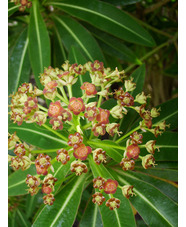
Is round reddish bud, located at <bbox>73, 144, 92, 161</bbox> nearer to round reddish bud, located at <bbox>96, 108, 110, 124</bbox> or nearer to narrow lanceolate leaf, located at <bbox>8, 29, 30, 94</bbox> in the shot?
round reddish bud, located at <bbox>96, 108, 110, 124</bbox>

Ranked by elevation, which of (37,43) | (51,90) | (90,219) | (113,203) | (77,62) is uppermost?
(37,43)

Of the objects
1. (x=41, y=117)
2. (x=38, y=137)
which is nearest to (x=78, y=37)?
(x=38, y=137)

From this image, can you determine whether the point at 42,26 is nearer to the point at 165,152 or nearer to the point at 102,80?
the point at 102,80

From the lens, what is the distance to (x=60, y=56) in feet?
5.25

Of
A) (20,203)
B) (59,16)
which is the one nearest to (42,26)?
(59,16)

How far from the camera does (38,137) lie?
1.16 meters

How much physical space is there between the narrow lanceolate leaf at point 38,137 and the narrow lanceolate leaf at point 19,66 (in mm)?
299

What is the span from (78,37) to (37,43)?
219 millimetres

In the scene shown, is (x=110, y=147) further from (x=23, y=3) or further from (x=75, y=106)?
(x=23, y=3)

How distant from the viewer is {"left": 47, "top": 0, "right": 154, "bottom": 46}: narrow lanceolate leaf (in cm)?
134

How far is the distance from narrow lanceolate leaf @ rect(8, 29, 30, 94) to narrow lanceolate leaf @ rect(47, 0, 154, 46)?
0.37 m

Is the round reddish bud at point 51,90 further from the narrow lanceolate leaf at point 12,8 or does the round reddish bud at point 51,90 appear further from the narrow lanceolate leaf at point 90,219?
the narrow lanceolate leaf at point 12,8

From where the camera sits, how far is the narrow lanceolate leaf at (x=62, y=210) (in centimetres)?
98

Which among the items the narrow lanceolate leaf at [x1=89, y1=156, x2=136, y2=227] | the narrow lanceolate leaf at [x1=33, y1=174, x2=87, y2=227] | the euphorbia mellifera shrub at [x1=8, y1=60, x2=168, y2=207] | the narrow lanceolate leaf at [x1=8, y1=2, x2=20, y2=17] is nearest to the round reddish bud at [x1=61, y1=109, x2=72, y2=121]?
the euphorbia mellifera shrub at [x1=8, y1=60, x2=168, y2=207]
